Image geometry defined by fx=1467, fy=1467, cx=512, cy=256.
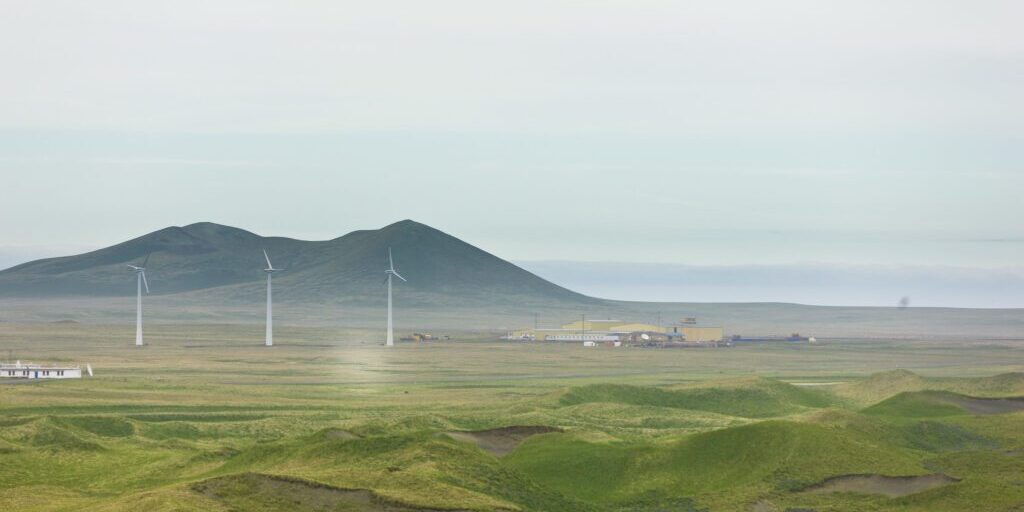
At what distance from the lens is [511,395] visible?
144 m

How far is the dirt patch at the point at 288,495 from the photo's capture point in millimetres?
58688

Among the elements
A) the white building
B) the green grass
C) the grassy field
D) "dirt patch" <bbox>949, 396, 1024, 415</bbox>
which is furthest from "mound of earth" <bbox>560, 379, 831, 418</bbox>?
the white building

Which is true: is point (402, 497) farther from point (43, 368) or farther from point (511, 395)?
point (43, 368)

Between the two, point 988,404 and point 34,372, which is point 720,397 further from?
point 34,372

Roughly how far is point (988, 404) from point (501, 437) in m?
52.9

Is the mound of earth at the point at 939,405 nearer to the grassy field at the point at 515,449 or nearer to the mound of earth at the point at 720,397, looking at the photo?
the grassy field at the point at 515,449

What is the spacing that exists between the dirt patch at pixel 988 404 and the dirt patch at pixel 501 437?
46.6 metres

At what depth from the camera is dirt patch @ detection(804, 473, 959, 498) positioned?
73750 millimetres

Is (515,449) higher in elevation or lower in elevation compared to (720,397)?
lower

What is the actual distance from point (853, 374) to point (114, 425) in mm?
114917

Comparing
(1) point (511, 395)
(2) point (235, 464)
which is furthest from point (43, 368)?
(2) point (235, 464)

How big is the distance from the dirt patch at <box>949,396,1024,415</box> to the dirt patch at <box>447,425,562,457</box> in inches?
1833

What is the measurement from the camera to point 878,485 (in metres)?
74.2

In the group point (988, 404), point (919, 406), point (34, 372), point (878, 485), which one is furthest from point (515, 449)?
point (34, 372)
